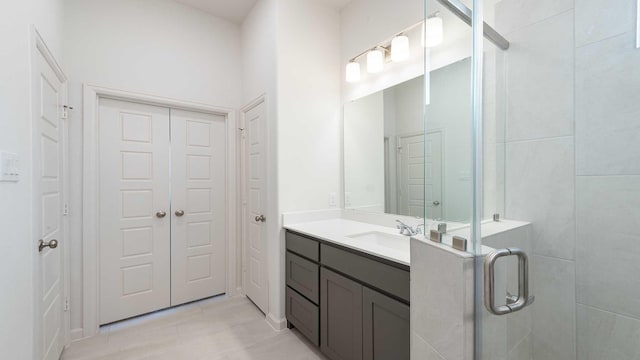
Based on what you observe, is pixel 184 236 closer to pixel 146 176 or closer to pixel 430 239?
pixel 146 176

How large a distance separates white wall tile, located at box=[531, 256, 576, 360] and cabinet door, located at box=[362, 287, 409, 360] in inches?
25.5

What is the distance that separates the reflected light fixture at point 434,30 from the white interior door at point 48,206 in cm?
204

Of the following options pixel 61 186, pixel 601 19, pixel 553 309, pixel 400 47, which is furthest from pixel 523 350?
pixel 61 186

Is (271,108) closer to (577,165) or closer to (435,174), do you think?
(435,174)

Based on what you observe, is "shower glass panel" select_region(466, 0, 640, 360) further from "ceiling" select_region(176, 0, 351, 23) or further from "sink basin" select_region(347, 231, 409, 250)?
"ceiling" select_region(176, 0, 351, 23)

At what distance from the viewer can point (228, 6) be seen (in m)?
2.65

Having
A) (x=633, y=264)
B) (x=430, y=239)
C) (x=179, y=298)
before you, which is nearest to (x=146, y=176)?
(x=179, y=298)

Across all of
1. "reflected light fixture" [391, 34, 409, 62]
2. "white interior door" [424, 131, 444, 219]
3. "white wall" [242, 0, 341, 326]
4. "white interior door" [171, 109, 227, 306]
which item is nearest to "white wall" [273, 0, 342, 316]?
"white wall" [242, 0, 341, 326]

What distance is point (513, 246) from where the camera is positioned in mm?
1224

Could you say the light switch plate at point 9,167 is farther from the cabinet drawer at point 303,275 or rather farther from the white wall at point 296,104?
the cabinet drawer at point 303,275

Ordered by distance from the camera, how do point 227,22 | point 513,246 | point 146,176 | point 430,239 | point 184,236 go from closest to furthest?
point 430,239 → point 513,246 → point 146,176 → point 184,236 → point 227,22

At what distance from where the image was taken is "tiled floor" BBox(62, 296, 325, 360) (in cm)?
191

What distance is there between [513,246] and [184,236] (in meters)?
2.75

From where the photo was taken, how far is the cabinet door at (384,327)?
122cm
